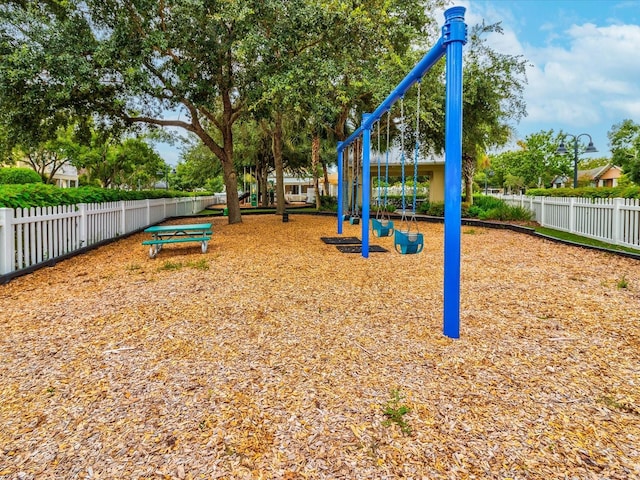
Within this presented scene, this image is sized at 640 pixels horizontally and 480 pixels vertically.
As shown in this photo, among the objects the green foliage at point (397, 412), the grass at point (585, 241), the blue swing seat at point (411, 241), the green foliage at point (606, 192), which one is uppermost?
the green foliage at point (606, 192)

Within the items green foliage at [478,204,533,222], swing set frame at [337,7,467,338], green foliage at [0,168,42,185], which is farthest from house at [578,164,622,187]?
green foliage at [0,168,42,185]

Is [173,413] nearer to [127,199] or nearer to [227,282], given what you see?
[227,282]

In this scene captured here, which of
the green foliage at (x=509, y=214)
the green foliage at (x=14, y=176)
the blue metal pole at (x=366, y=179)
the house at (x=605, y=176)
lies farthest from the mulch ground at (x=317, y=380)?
the house at (x=605, y=176)

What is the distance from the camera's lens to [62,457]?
201 centimetres

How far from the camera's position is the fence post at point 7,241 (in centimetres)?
548

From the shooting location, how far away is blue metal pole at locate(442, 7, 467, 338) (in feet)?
11.2

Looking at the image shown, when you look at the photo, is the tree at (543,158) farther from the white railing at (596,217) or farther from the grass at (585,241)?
the grass at (585,241)

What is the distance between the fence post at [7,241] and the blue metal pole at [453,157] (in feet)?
19.5

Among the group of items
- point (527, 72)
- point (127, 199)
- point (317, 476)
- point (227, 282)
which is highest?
point (527, 72)

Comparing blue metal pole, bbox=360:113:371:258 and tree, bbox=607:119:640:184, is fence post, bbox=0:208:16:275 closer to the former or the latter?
blue metal pole, bbox=360:113:371:258

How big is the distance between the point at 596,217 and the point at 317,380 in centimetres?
945

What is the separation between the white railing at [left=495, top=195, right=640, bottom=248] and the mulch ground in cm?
319

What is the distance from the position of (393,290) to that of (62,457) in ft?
13.1

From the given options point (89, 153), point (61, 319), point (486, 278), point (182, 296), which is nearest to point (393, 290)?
point (486, 278)
